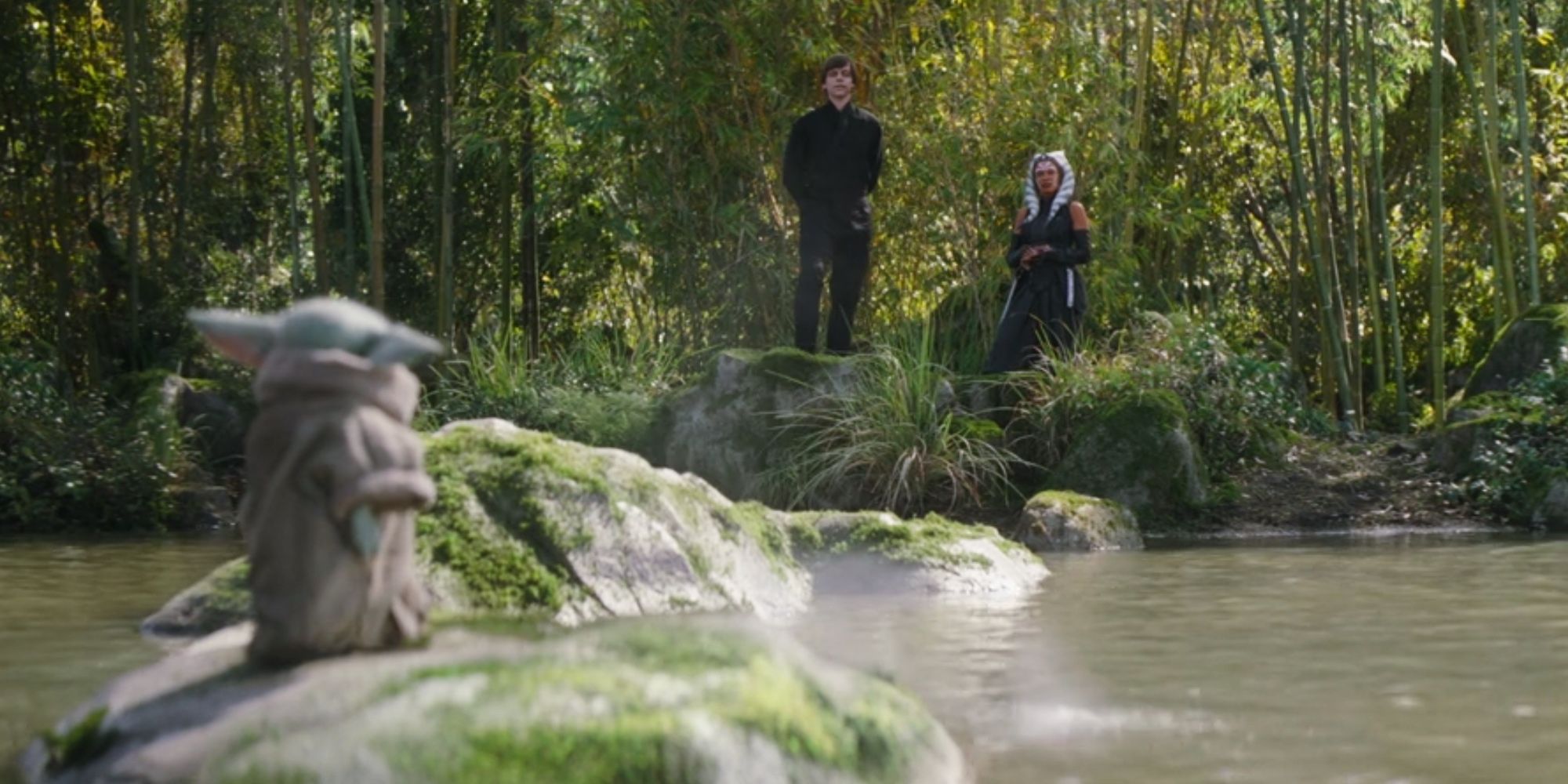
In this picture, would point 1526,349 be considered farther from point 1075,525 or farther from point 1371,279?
point 1075,525

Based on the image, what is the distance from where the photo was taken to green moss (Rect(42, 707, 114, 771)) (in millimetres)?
3518

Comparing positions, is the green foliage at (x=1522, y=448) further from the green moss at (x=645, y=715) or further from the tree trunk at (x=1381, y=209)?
the green moss at (x=645, y=715)

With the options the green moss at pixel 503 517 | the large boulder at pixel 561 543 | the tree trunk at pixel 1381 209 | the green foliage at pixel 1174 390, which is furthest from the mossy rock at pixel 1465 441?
the green moss at pixel 503 517

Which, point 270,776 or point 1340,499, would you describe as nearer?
point 270,776

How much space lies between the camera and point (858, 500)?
952cm

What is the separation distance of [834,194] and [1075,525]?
8.07 feet

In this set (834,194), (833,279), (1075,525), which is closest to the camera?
(1075,525)

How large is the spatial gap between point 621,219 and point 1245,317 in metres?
7.55

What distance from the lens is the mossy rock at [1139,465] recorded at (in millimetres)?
9500

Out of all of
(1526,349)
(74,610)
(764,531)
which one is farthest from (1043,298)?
(74,610)

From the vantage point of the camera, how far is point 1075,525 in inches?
341

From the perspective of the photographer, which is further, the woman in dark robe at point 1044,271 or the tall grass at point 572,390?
the tall grass at point 572,390

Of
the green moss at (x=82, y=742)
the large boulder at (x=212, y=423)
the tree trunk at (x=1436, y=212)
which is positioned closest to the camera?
the green moss at (x=82, y=742)

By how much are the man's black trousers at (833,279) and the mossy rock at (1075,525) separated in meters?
1.93
